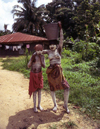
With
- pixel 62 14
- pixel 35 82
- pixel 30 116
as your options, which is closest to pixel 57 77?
pixel 35 82

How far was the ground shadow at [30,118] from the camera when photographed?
8.11 ft

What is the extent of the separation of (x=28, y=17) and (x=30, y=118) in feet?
58.4

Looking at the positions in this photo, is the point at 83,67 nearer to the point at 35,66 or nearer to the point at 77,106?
the point at 77,106

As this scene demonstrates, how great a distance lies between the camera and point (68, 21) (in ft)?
62.5

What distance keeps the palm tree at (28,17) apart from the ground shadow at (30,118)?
16.5 m

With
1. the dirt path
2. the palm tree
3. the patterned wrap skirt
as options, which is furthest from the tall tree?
the patterned wrap skirt

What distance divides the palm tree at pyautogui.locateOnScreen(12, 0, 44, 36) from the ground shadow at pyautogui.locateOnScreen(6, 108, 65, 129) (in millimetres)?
16495

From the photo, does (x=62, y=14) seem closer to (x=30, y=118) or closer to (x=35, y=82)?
(x=35, y=82)

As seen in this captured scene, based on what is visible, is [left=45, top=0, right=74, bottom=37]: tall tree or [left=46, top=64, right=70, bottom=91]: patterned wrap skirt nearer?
[left=46, top=64, right=70, bottom=91]: patterned wrap skirt

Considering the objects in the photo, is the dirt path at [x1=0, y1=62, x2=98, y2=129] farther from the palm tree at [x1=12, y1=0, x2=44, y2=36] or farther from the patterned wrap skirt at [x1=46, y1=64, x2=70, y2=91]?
the palm tree at [x1=12, y1=0, x2=44, y2=36]

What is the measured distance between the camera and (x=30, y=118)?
268cm

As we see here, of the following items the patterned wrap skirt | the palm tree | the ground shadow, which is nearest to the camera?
the ground shadow

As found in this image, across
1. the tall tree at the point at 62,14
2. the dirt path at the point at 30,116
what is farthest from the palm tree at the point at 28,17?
Result: the dirt path at the point at 30,116

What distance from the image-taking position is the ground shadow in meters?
2.47
